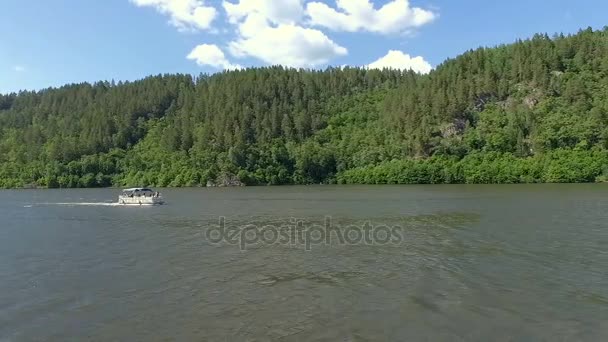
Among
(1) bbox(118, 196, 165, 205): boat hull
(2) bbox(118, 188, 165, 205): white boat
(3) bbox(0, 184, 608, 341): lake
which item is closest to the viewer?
(3) bbox(0, 184, 608, 341): lake

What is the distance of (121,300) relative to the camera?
27766 mm

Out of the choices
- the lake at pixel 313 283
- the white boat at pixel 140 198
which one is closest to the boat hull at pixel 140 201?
the white boat at pixel 140 198

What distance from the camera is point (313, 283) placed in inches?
1214

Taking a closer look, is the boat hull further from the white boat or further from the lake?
the lake

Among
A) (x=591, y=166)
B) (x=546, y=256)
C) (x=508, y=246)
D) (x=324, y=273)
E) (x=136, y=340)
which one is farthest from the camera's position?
(x=591, y=166)

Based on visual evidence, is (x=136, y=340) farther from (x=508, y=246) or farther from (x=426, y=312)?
(x=508, y=246)

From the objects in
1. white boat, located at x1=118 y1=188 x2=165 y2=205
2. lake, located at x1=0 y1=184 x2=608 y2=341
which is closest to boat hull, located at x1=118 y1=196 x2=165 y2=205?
white boat, located at x1=118 y1=188 x2=165 y2=205

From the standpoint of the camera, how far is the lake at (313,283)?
22.5 metres

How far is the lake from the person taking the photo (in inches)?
885

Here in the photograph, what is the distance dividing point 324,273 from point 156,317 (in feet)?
40.5

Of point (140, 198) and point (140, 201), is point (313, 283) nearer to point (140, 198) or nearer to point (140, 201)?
point (140, 201)

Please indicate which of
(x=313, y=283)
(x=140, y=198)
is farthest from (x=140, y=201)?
(x=313, y=283)

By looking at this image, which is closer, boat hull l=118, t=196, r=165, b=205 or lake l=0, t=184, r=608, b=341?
lake l=0, t=184, r=608, b=341

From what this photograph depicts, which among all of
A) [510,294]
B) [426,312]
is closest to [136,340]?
[426,312]
